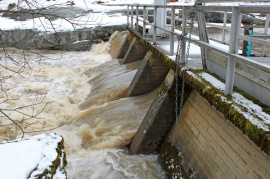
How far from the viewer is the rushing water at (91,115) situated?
18.9 ft

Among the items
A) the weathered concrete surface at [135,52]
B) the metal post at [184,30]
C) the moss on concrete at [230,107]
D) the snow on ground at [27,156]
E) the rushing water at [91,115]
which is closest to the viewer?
the moss on concrete at [230,107]

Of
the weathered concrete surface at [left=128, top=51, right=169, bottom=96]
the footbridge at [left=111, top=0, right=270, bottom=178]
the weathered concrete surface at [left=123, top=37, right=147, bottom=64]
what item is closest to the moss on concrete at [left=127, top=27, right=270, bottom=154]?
the footbridge at [left=111, top=0, right=270, bottom=178]

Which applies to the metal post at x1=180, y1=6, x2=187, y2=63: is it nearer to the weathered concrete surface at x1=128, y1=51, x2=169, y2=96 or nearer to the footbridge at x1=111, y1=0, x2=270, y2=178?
the footbridge at x1=111, y1=0, x2=270, y2=178

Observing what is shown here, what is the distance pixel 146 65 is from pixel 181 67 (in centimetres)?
275

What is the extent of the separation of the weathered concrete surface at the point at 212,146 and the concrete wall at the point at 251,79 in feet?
1.62

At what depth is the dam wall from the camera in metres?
3.52

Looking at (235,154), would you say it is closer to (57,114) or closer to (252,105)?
(252,105)

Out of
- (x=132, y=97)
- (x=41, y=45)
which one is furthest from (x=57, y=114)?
(x=41, y=45)

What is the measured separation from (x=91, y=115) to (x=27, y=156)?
4.17 meters

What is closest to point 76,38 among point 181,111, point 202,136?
point 181,111

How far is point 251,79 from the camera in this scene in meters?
3.91

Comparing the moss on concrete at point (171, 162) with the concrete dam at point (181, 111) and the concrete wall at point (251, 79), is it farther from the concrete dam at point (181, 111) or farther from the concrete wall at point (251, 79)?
the concrete wall at point (251, 79)

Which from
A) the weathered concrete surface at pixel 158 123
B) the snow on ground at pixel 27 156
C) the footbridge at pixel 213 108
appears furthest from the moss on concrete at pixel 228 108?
the snow on ground at pixel 27 156

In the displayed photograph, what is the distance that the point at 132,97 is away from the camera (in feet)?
27.6
